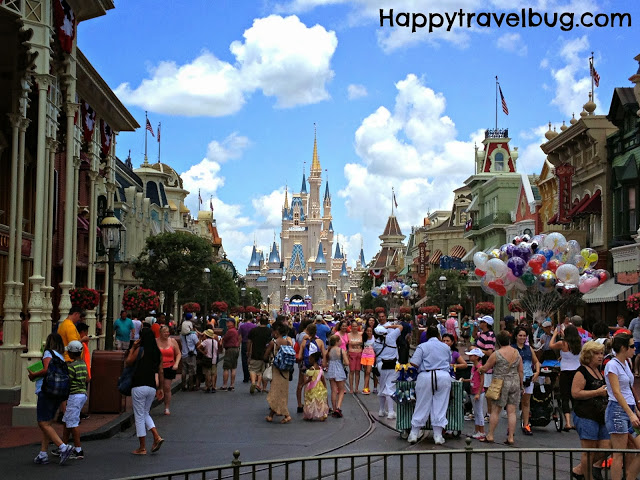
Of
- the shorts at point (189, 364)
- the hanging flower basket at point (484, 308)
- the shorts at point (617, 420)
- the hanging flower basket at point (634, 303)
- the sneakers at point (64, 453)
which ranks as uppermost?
the hanging flower basket at point (634, 303)

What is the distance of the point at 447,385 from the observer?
513 inches

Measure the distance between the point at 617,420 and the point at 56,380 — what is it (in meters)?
6.10

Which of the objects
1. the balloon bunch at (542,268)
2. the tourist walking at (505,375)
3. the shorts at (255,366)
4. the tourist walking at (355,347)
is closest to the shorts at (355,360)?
the tourist walking at (355,347)

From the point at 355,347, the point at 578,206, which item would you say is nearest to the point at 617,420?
the point at 355,347

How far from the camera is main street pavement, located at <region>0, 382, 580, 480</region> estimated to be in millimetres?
10977

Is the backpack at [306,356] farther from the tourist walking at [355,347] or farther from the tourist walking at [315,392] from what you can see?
the tourist walking at [355,347]

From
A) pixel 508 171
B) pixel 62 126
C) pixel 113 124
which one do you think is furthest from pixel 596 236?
pixel 508 171

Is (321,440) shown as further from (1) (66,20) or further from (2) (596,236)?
(2) (596,236)

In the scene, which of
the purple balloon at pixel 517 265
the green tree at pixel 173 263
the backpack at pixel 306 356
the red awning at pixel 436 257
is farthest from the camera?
the red awning at pixel 436 257

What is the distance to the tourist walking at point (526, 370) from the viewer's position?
1415 centimetres

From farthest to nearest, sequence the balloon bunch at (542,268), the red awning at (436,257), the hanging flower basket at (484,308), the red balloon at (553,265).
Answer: the red awning at (436,257), the hanging flower basket at (484,308), the red balloon at (553,265), the balloon bunch at (542,268)

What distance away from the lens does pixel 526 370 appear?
14.6 metres

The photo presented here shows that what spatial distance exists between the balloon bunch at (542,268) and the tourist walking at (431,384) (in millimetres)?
17239

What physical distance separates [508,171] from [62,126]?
5241cm
